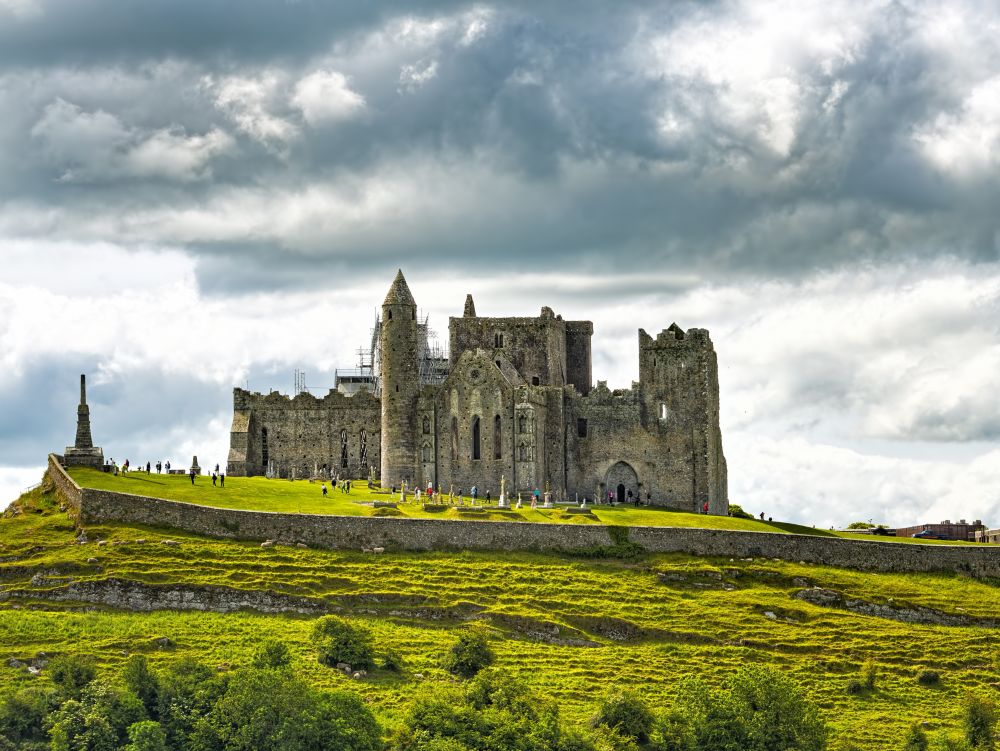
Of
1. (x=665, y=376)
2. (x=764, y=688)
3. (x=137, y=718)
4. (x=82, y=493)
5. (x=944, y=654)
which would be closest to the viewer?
(x=137, y=718)

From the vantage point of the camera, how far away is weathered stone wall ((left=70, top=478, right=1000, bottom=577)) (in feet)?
359

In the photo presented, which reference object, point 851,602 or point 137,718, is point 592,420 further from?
point 137,718

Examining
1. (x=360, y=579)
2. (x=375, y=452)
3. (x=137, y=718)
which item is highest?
(x=375, y=452)

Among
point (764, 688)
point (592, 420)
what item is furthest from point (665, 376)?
point (764, 688)

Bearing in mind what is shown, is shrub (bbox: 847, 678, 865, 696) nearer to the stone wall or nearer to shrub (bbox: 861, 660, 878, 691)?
shrub (bbox: 861, 660, 878, 691)

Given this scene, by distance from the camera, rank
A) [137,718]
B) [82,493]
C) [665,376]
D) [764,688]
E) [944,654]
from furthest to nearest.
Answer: [665,376]
[82,493]
[944,654]
[764,688]
[137,718]

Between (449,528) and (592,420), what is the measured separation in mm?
24096

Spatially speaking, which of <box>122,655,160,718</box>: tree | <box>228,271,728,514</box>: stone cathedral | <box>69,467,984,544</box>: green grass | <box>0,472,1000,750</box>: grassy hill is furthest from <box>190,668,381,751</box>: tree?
<box>228,271,728,514</box>: stone cathedral

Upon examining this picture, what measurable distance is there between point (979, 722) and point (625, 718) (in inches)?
705

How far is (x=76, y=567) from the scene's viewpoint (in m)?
103

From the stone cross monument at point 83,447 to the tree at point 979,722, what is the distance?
58.9 m

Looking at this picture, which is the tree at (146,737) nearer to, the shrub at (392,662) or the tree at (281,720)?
the tree at (281,720)

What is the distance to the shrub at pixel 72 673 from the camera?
3506 inches

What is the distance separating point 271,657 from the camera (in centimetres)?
9306
